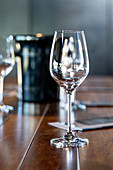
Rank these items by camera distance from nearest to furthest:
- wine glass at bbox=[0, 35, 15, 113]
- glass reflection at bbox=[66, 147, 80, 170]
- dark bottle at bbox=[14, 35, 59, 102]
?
glass reflection at bbox=[66, 147, 80, 170], wine glass at bbox=[0, 35, 15, 113], dark bottle at bbox=[14, 35, 59, 102]

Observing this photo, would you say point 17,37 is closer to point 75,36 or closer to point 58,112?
point 58,112

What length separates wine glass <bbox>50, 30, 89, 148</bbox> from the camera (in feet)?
1.98

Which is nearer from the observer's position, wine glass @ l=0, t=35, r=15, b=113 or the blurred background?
wine glass @ l=0, t=35, r=15, b=113

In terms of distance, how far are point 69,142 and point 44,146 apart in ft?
0.17

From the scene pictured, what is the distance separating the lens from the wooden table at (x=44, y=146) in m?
0.48

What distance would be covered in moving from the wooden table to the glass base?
0.01 m

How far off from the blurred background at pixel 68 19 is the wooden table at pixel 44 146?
168 inches

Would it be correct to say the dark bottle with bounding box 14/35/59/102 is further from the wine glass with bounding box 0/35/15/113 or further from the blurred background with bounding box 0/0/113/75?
the blurred background with bounding box 0/0/113/75

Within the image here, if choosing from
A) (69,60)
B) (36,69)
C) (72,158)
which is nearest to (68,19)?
(36,69)

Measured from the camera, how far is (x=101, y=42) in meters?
5.23

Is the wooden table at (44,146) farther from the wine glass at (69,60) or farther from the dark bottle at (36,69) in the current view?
the dark bottle at (36,69)

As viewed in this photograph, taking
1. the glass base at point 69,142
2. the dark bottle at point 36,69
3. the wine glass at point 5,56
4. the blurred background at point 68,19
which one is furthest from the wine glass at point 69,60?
the blurred background at point 68,19

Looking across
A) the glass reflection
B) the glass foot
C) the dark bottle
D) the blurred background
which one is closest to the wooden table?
the glass reflection

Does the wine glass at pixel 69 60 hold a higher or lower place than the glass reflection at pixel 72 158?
higher
